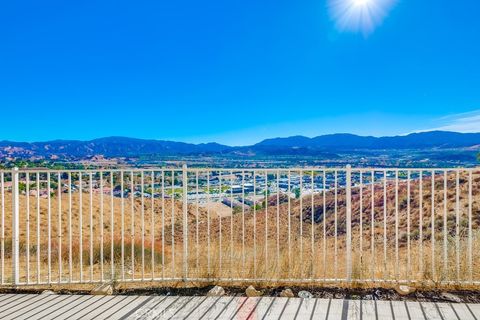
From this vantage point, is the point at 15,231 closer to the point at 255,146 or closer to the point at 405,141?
the point at 255,146

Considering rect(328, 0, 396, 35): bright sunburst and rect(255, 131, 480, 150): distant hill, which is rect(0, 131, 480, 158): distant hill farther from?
rect(328, 0, 396, 35): bright sunburst

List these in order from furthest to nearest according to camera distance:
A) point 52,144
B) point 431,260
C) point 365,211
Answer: point 52,144, point 365,211, point 431,260

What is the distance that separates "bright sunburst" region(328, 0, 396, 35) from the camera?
1159 cm

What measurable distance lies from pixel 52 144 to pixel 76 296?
2880 cm

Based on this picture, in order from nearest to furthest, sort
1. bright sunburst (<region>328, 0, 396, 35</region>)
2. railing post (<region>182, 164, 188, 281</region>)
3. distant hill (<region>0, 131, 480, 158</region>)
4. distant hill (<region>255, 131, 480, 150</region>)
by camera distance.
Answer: railing post (<region>182, 164, 188, 281</region>) < bright sunburst (<region>328, 0, 396, 35</region>) < distant hill (<region>0, 131, 480, 158</region>) < distant hill (<region>255, 131, 480, 150</region>)

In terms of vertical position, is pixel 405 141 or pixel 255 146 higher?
pixel 405 141

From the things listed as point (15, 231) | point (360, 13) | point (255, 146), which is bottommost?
point (15, 231)

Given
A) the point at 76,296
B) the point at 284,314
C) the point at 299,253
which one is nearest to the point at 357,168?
the point at 299,253

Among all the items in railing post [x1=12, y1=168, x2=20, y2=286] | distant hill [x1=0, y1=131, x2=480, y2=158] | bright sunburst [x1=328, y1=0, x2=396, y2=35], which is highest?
bright sunburst [x1=328, y1=0, x2=396, y2=35]

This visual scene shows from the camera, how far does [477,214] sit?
1386 cm

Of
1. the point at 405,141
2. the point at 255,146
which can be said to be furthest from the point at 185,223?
the point at 405,141

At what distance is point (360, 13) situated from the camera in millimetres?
11984

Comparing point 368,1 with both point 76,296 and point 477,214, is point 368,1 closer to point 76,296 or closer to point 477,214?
point 477,214

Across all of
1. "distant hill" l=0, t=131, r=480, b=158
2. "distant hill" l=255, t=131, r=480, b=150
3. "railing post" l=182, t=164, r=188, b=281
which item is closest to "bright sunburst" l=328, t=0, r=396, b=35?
"railing post" l=182, t=164, r=188, b=281
